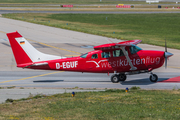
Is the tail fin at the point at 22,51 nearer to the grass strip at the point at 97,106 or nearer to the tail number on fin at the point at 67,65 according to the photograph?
the tail number on fin at the point at 67,65

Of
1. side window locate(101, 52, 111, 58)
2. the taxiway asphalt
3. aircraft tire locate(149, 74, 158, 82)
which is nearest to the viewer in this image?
the taxiway asphalt

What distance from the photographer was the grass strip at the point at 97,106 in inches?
447

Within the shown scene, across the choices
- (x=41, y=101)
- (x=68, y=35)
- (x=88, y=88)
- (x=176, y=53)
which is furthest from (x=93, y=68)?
(x=68, y=35)

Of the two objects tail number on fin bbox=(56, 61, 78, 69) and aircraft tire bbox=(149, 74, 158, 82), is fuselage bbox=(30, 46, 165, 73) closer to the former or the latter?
tail number on fin bbox=(56, 61, 78, 69)

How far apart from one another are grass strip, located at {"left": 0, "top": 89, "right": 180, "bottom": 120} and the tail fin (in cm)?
532

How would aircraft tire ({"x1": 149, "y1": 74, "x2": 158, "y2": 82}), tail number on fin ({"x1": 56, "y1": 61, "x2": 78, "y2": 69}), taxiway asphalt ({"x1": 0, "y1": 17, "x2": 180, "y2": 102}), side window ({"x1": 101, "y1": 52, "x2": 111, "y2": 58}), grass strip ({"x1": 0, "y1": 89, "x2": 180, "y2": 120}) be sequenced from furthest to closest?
1. aircraft tire ({"x1": 149, "y1": 74, "x2": 158, "y2": 82})
2. tail number on fin ({"x1": 56, "y1": 61, "x2": 78, "y2": 69})
3. side window ({"x1": 101, "y1": 52, "x2": 111, "y2": 58})
4. taxiway asphalt ({"x1": 0, "y1": 17, "x2": 180, "y2": 102})
5. grass strip ({"x1": 0, "y1": 89, "x2": 180, "y2": 120})

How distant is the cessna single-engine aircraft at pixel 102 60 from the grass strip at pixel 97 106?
4.17 m

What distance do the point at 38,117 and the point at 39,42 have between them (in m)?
30.1

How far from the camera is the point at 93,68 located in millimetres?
20719

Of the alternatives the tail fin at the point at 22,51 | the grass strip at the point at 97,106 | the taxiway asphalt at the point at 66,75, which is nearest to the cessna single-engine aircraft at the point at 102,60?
the tail fin at the point at 22,51

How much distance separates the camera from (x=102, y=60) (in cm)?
2055

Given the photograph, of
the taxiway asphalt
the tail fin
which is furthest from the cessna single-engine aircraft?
the taxiway asphalt

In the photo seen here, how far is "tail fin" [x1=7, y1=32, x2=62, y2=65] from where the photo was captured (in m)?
20.0

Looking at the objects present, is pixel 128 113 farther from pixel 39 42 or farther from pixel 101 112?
pixel 39 42
